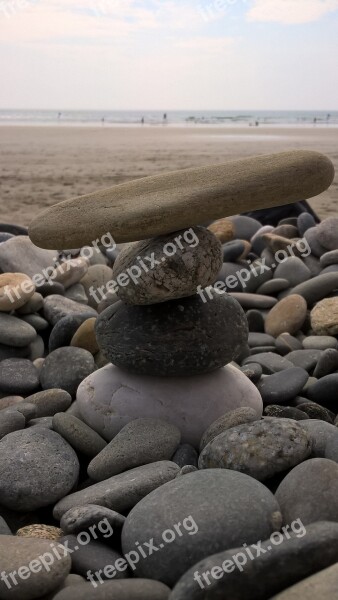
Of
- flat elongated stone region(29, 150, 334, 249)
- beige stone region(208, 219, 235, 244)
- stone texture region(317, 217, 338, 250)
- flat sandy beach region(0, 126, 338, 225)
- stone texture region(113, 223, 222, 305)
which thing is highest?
flat elongated stone region(29, 150, 334, 249)

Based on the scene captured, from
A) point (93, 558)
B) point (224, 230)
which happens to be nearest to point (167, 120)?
point (224, 230)

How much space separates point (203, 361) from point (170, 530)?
1398mm

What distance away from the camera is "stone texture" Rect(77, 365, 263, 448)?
3770 millimetres

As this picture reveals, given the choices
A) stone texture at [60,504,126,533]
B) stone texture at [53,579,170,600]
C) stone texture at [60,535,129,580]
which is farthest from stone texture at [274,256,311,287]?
stone texture at [53,579,170,600]

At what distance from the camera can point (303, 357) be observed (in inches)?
195

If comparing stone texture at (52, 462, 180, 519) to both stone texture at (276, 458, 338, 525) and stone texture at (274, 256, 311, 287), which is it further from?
stone texture at (274, 256, 311, 287)

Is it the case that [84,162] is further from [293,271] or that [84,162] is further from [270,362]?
[270,362]

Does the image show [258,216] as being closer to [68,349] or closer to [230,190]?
[68,349]

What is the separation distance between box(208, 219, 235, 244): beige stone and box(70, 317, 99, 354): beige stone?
9.24 ft

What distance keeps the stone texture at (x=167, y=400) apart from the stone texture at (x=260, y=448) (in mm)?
587

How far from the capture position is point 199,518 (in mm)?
2518

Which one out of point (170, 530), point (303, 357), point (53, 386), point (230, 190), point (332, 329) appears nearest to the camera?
point (170, 530)

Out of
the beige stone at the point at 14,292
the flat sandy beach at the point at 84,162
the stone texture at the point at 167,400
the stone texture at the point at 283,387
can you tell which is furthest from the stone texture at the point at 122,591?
the flat sandy beach at the point at 84,162

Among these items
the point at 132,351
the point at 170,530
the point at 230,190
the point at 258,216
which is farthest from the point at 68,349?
the point at 258,216
